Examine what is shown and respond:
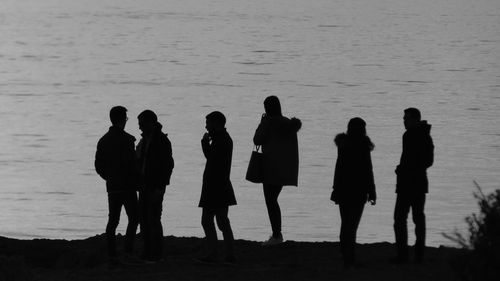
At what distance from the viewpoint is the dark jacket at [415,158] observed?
14.1 meters

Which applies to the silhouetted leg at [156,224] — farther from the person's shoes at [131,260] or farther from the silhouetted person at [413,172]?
the silhouetted person at [413,172]

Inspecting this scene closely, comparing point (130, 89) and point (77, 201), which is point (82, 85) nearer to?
point (130, 89)

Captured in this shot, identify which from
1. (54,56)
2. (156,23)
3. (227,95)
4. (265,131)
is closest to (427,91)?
(227,95)

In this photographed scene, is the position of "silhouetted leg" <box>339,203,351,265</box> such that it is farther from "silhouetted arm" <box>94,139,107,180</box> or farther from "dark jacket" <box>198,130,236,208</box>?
"silhouetted arm" <box>94,139,107,180</box>

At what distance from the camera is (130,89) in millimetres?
42750

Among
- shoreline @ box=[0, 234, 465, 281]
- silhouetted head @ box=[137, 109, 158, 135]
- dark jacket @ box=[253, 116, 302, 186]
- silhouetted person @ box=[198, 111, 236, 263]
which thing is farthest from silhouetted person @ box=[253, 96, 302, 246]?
silhouetted head @ box=[137, 109, 158, 135]

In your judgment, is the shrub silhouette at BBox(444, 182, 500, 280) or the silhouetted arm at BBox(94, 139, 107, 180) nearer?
the shrub silhouette at BBox(444, 182, 500, 280)

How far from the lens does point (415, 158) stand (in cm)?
1410

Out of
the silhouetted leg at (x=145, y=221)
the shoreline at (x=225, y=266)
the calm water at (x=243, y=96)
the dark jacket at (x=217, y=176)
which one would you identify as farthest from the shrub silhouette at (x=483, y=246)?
the calm water at (x=243, y=96)

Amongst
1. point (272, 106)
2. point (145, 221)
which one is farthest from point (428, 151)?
point (145, 221)

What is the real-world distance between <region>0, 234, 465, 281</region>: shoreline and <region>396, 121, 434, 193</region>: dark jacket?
2.26 feet

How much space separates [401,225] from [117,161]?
108 inches

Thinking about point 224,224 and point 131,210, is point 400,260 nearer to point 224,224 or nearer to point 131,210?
point 224,224

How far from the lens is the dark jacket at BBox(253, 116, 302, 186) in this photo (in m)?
15.5
